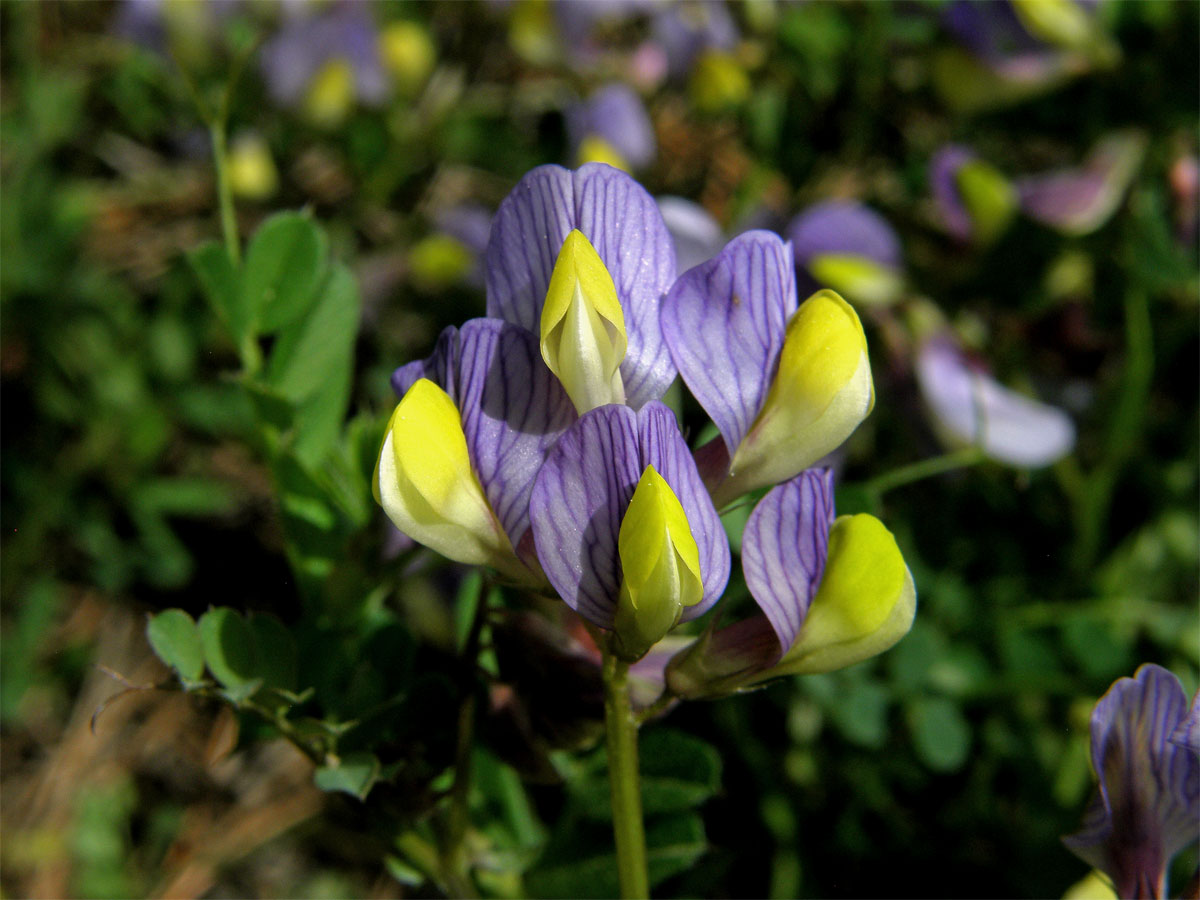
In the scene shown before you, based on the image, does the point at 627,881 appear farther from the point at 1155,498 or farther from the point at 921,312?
the point at 1155,498

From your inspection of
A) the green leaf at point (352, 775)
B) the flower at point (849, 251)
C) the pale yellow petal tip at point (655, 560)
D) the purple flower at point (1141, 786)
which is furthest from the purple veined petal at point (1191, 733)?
the flower at point (849, 251)

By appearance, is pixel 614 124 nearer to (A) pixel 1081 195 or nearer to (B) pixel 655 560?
(A) pixel 1081 195

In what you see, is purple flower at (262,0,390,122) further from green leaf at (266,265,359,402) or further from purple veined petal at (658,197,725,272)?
green leaf at (266,265,359,402)

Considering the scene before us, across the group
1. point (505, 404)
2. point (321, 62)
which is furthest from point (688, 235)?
point (321, 62)

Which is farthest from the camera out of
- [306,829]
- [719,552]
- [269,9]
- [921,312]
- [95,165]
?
[95,165]

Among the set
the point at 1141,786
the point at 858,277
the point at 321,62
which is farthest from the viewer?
the point at 321,62

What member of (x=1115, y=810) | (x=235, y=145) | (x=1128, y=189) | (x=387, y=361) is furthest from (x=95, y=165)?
(x=1115, y=810)
